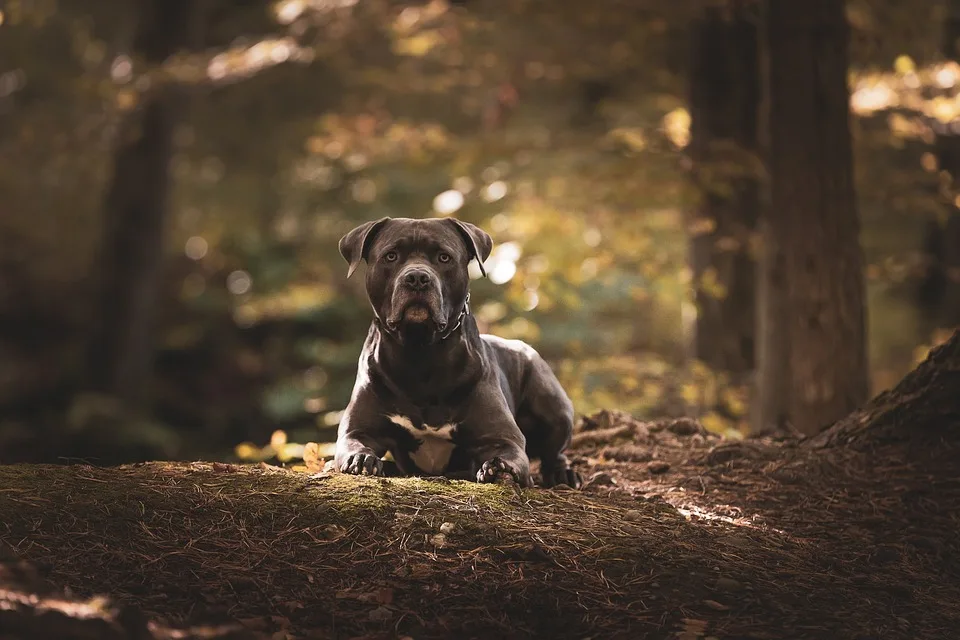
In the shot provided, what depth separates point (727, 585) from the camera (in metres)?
3.76

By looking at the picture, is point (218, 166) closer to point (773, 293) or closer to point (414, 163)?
point (414, 163)

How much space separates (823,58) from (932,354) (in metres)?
2.73

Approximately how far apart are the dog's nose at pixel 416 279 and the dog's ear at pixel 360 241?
45cm

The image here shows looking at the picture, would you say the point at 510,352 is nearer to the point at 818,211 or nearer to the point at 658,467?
the point at 658,467

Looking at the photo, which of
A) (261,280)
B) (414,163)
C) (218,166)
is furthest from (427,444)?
(218,166)

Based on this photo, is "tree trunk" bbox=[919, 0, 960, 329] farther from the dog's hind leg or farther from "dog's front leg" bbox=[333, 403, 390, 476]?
"dog's front leg" bbox=[333, 403, 390, 476]

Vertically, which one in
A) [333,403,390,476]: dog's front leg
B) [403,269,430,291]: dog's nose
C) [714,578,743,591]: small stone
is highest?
[403,269,430,291]: dog's nose

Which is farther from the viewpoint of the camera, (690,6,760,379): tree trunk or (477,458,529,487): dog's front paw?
(690,6,760,379): tree trunk

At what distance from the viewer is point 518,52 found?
11.3 metres

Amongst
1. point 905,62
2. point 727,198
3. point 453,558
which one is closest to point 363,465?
point 453,558

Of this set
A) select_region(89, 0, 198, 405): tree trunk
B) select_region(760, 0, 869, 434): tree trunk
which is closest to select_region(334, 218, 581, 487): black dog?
select_region(760, 0, 869, 434): tree trunk

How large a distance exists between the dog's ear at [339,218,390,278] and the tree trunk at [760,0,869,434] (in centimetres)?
380

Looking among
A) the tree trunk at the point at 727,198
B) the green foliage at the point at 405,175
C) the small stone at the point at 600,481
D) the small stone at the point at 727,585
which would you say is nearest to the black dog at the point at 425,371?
the small stone at the point at 600,481

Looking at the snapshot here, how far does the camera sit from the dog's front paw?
483cm
